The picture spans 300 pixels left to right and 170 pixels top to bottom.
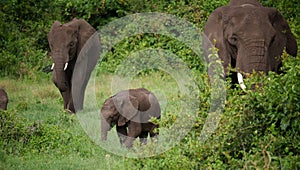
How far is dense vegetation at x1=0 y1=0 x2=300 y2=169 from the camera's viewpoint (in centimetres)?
714

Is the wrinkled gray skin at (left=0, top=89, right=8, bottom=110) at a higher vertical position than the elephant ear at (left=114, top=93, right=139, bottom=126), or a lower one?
lower

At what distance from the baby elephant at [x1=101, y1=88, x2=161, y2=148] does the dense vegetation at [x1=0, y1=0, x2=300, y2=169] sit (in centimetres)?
36

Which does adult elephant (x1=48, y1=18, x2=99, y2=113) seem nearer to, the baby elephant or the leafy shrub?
the baby elephant

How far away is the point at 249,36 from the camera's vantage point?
9.88m

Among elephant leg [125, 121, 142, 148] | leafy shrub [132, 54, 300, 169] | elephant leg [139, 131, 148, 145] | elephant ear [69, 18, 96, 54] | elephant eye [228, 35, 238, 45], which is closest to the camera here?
leafy shrub [132, 54, 300, 169]

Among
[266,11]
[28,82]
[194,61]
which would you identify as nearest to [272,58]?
[266,11]

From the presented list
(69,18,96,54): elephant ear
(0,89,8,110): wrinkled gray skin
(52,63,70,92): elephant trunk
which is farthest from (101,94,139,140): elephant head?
(69,18,96,54): elephant ear

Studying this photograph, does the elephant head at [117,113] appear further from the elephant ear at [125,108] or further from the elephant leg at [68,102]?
the elephant leg at [68,102]

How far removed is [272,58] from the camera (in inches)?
398

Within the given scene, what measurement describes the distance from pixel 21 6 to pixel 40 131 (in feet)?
33.6

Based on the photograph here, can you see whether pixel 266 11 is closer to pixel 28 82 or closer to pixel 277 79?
pixel 277 79

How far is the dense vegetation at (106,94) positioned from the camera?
7.14 metres

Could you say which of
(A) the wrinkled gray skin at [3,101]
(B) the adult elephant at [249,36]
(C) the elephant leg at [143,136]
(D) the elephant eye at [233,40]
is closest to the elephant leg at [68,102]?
(A) the wrinkled gray skin at [3,101]

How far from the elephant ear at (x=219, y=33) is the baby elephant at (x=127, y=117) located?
1.19 metres
